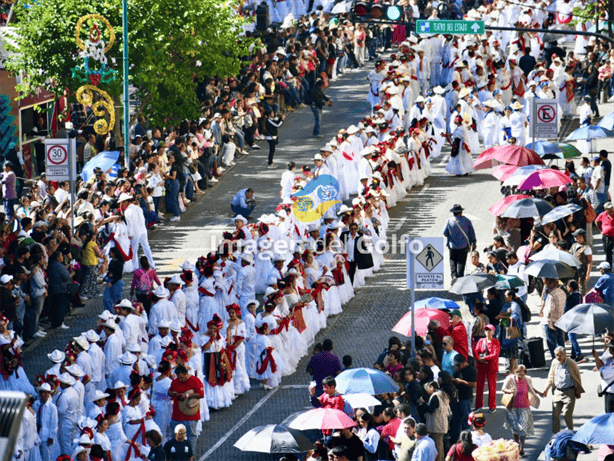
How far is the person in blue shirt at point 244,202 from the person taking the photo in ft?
90.1

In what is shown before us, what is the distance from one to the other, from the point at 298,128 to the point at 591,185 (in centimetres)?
1180

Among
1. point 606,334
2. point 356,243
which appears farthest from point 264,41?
point 606,334

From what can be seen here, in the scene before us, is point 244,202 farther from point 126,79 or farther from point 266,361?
point 266,361

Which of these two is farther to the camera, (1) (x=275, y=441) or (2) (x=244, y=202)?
(2) (x=244, y=202)

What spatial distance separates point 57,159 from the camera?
927 inches

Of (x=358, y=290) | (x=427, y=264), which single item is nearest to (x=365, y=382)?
(x=427, y=264)

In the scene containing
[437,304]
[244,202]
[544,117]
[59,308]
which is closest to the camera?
[437,304]

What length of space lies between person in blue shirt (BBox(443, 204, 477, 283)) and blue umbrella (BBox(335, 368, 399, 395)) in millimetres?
7277

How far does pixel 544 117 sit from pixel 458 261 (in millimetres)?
3741

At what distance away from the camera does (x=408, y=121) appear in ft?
115

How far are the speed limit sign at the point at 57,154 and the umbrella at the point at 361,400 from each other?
366 inches

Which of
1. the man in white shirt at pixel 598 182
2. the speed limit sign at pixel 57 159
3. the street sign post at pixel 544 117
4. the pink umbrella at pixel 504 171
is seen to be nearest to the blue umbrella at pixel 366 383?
the speed limit sign at pixel 57 159

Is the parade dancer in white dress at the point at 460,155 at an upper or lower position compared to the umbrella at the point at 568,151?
lower

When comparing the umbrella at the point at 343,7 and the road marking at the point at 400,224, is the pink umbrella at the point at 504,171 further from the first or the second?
the umbrella at the point at 343,7
